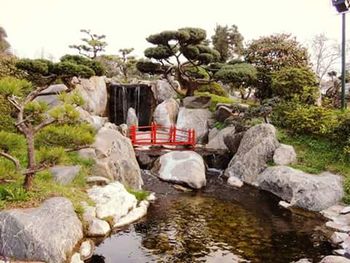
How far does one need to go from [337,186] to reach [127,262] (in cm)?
960

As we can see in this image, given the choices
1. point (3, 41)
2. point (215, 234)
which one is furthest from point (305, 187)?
point (3, 41)

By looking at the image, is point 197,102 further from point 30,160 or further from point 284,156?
point 30,160

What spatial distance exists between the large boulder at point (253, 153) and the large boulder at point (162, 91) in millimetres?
10381

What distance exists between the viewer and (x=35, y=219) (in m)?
8.70

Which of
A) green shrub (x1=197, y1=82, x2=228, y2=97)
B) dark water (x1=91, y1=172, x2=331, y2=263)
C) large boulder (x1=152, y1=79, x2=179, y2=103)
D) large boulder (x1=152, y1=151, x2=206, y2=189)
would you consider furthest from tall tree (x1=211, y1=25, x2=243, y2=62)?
dark water (x1=91, y1=172, x2=331, y2=263)

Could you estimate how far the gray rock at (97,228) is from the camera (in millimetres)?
10438

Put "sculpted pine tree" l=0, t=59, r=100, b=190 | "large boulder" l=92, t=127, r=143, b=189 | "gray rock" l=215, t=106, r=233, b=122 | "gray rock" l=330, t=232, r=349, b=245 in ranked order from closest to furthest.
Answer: "sculpted pine tree" l=0, t=59, r=100, b=190, "gray rock" l=330, t=232, r=349, b=245, "large boulder" l=92, t=127, r=143, b=189, "gray rock" l=215, t=106, r=233, b=122

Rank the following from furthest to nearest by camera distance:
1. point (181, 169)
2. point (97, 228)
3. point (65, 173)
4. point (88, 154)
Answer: point (181, 169) < point (88, 154) < point (65, 173) < point (97, 228)

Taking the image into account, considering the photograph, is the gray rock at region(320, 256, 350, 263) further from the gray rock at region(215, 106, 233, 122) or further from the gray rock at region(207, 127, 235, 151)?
the gray rock at region(215, 106, 233, 122)

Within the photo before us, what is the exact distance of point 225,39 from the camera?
37.4 m

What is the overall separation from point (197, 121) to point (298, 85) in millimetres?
7544

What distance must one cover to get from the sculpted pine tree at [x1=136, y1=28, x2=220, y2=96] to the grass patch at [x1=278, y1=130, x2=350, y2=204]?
9.60m

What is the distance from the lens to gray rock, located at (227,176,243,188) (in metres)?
18.1

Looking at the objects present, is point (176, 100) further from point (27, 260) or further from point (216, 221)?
point (27, 260)
